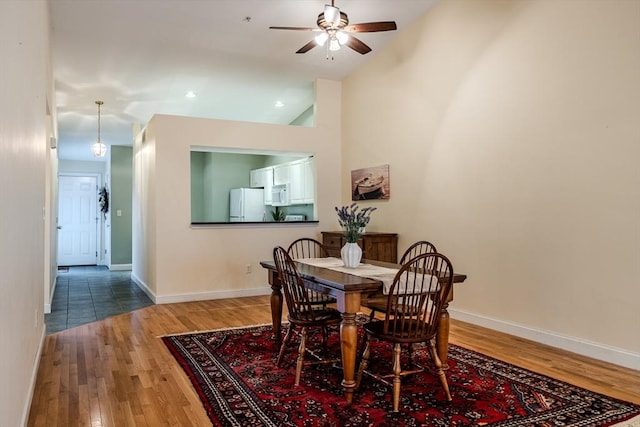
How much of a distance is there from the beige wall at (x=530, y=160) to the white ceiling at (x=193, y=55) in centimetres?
97

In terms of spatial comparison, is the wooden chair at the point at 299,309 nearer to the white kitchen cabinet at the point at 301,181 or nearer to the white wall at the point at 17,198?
the white wall at the point at 17,198

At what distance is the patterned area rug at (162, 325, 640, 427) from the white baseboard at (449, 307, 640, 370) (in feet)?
2.36

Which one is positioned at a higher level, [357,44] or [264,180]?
[357,44]

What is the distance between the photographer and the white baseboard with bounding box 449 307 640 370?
10.3ft

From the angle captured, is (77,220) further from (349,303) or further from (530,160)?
(530,160)

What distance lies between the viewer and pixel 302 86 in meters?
6.80

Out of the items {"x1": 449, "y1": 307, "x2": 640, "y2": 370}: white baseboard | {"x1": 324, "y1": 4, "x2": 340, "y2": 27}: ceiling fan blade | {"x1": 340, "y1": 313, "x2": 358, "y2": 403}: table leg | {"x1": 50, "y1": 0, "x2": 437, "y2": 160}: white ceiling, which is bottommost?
{"x1": 449, "y1": 307, "x2": 640, "y2": 370}: white baseboard

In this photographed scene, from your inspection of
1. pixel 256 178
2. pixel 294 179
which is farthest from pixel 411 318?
pixel 256 178

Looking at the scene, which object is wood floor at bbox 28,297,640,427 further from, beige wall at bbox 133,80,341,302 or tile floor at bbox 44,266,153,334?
beige wall at bbox 133,80,341,302

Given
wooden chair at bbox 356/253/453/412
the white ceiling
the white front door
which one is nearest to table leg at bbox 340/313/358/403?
wooden chair at bbox 356/253/453/412

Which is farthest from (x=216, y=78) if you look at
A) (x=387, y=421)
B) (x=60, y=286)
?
(x=387, y=421)

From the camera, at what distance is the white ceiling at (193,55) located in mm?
4523

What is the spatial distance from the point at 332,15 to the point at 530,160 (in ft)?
6.93

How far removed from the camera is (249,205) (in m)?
9.02
